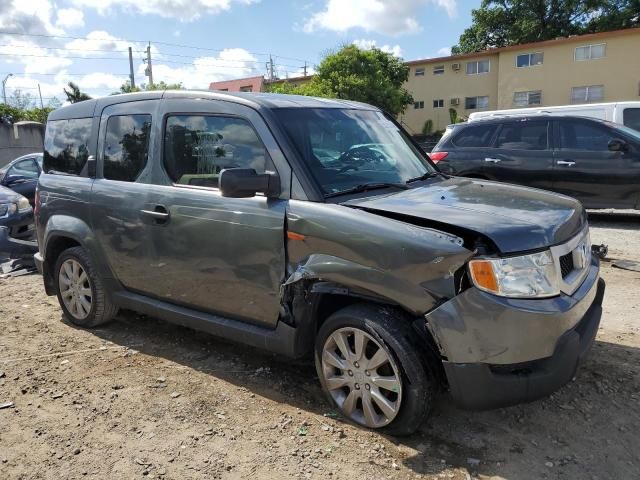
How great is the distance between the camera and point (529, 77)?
33219mm

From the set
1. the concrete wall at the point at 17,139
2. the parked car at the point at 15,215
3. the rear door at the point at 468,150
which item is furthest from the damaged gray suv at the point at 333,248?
the concrete wall at the point at 17,139

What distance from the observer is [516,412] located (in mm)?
3238

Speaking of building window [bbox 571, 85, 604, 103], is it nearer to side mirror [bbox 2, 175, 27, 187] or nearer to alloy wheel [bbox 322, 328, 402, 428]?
side mirror [bbox 2, 175, 27, 187]

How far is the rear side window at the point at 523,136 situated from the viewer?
29.5 feet

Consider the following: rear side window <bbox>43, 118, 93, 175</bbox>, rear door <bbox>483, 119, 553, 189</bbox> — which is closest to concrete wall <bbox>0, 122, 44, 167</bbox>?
rear side window <bbox>43, 118, 93, 175</bbox>

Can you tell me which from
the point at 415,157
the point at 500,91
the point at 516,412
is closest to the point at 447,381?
the point at 516,412

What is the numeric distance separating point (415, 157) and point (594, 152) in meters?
5.62

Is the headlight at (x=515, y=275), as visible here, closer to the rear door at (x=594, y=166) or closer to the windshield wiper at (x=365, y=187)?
the windshield wiper at (x=365, y=187)

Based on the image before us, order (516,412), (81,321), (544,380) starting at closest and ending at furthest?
(544,380) → (516,412) → (81,321)

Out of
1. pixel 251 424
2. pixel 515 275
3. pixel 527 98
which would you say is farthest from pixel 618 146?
pixel 527 98

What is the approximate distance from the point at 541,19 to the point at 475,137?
37.6 meters

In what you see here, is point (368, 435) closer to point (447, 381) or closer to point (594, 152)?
point (447, 381)

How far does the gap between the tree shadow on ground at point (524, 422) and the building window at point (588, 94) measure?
31.6 meters

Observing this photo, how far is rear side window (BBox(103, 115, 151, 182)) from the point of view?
13.5 ft
